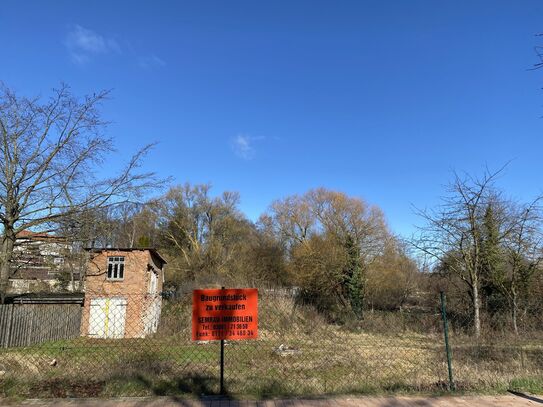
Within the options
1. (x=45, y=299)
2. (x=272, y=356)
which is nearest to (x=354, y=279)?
(x=272, y=356)

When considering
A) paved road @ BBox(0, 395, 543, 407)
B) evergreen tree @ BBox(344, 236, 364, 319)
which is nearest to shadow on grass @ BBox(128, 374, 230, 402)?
paved road @ BBox(0, 395, 543, 407)

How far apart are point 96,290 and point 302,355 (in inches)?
743

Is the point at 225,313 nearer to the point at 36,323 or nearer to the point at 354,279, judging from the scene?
the point at 36,323

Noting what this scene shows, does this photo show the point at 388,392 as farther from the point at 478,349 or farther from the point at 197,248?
the point at 197,248

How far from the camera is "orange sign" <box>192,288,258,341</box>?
19.1 ft

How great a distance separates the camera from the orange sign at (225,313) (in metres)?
5.81

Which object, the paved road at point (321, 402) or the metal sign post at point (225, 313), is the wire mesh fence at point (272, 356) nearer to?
the paved road at point (321, 402)

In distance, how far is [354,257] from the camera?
3462cm

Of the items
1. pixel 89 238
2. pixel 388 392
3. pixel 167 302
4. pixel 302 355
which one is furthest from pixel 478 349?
pixel 167 302

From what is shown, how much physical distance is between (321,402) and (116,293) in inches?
1035

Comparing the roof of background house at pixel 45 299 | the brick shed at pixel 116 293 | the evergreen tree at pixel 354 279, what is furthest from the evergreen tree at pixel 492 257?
the roof of background house at pixel 45 299

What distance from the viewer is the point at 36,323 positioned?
25859 millimetres

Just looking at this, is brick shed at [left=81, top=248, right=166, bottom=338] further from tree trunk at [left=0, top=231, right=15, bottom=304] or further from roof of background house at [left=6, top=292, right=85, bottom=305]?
tree trunk at [left=0, top=231, right=15, bottom=304]

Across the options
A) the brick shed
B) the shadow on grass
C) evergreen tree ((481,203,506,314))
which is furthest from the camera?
the brick shed
